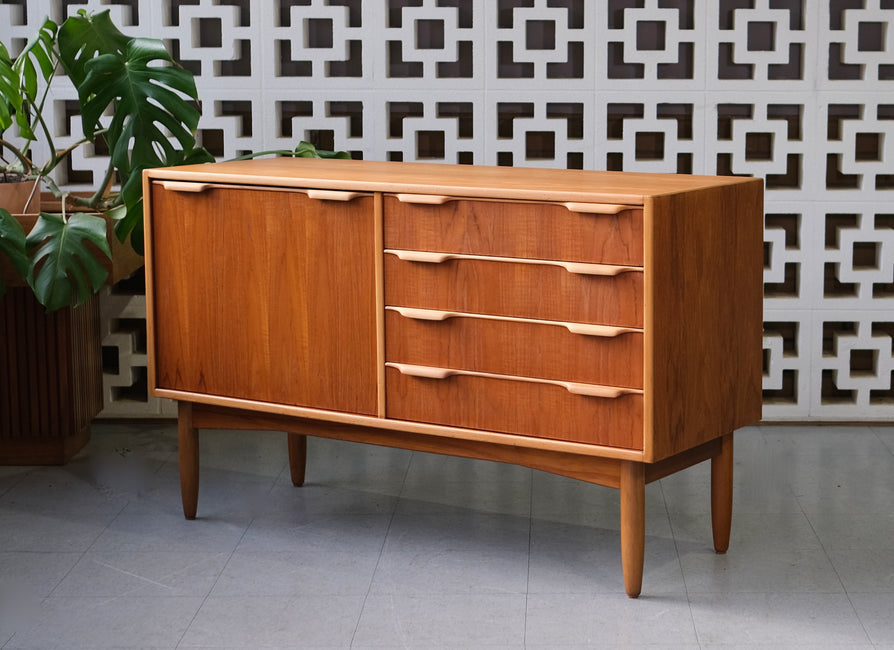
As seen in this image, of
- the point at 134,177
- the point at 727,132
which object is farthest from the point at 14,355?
the point at 727,132

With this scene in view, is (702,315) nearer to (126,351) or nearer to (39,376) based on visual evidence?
(39,376)

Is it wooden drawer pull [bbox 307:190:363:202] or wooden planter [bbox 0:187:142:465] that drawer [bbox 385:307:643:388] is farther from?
wooden planter [bbox 0:187:142:465]

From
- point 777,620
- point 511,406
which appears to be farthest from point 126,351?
point 777,620

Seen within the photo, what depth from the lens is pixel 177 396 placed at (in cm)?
337

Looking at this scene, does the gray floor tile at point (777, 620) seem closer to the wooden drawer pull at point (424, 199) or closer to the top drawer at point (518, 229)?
the top drawer at point (518, 229)

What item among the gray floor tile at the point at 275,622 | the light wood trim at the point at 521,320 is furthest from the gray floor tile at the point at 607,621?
the light wood trim at the point at 521,320

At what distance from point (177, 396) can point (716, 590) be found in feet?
4.93

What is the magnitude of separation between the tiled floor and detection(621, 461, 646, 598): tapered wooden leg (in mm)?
72

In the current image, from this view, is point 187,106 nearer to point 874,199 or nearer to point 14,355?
point 14,355

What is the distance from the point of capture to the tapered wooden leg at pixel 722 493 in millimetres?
3119

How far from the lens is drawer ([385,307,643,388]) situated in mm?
2779

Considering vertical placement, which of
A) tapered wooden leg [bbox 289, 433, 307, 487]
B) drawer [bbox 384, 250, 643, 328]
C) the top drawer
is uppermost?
the top drawer

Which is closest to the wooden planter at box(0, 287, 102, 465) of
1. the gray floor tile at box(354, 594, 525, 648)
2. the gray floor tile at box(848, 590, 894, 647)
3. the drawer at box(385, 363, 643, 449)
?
the drawer at box(385, 363, 643, 449)

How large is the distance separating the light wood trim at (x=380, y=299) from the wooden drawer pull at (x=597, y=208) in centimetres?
49
